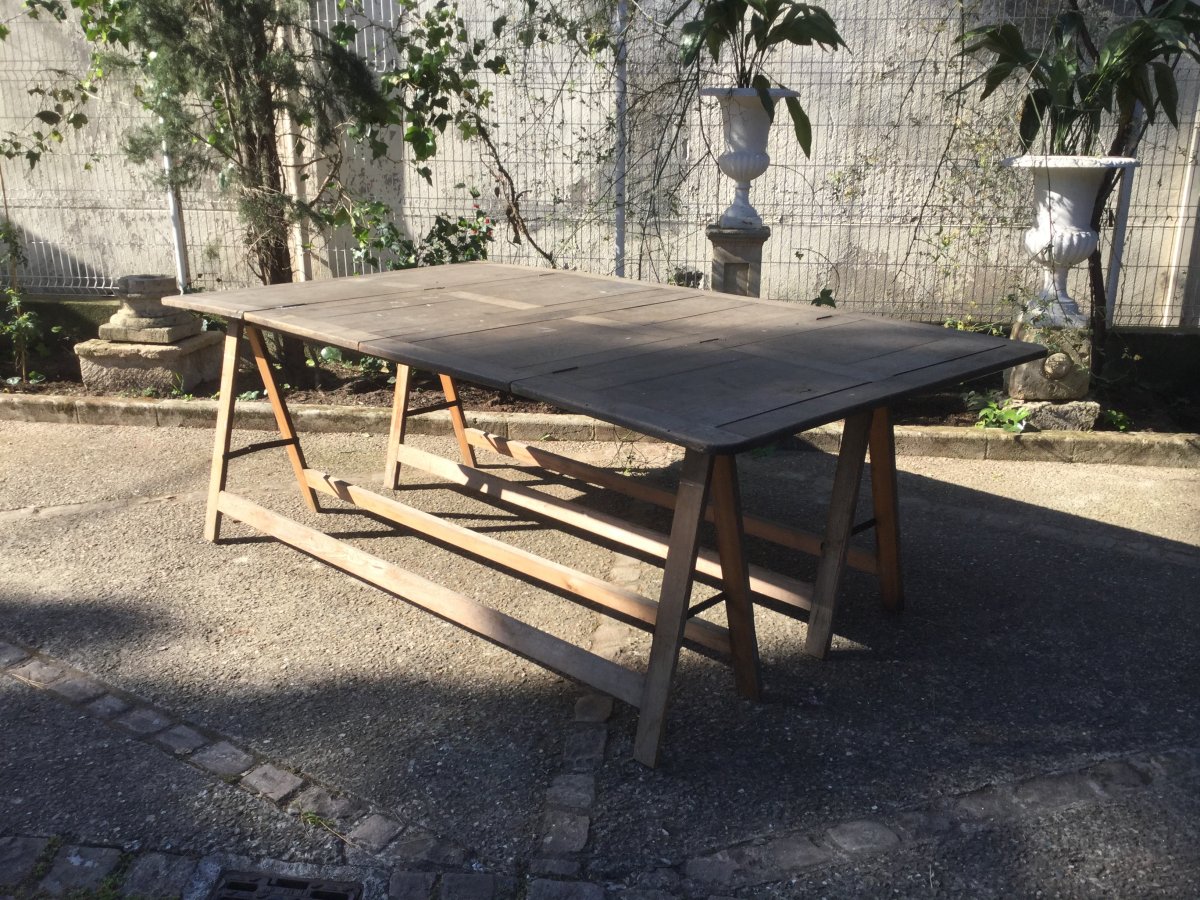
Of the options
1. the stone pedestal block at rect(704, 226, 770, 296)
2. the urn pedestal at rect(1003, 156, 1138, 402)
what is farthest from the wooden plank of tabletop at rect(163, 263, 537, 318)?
the urn pedestal at rect(1003, 156, 1138, 402)

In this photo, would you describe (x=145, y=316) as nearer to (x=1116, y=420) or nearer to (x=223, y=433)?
(x=223, y=433)

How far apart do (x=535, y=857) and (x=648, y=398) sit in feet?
3.60

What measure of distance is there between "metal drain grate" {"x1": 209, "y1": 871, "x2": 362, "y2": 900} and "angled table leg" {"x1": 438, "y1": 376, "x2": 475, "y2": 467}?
8.96ft

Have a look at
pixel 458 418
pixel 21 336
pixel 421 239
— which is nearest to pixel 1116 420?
pixel 458 418

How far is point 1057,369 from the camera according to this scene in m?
5.39

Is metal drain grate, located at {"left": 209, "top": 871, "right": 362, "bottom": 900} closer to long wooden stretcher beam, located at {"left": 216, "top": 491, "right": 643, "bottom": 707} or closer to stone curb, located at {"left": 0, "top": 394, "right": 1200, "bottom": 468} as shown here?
long wooden stretcher beam, located at {"left": 216, "top": 491, "right": 643, "bottom": 707}

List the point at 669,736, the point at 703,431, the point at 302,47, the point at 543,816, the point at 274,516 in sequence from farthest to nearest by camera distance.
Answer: the point at 302,47
the point at 274,516
the point at 669,736
the point at 543,816
the point at 703,431

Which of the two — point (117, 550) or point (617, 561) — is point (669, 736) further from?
point (117, 550)

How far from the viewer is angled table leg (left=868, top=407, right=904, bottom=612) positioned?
3.35 m

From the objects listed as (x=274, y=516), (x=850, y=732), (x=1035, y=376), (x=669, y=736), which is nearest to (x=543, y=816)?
(x=669, y=736)

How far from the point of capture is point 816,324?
3525 millimetres

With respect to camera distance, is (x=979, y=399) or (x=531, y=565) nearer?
(x=531, y=565)

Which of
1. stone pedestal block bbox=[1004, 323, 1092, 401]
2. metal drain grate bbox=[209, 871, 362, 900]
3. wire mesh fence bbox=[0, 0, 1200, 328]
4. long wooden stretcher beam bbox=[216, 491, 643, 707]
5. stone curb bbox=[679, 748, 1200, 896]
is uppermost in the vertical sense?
wire mesh fence bbox=[0, 0, 1200, 328]

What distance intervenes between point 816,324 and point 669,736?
146cm
